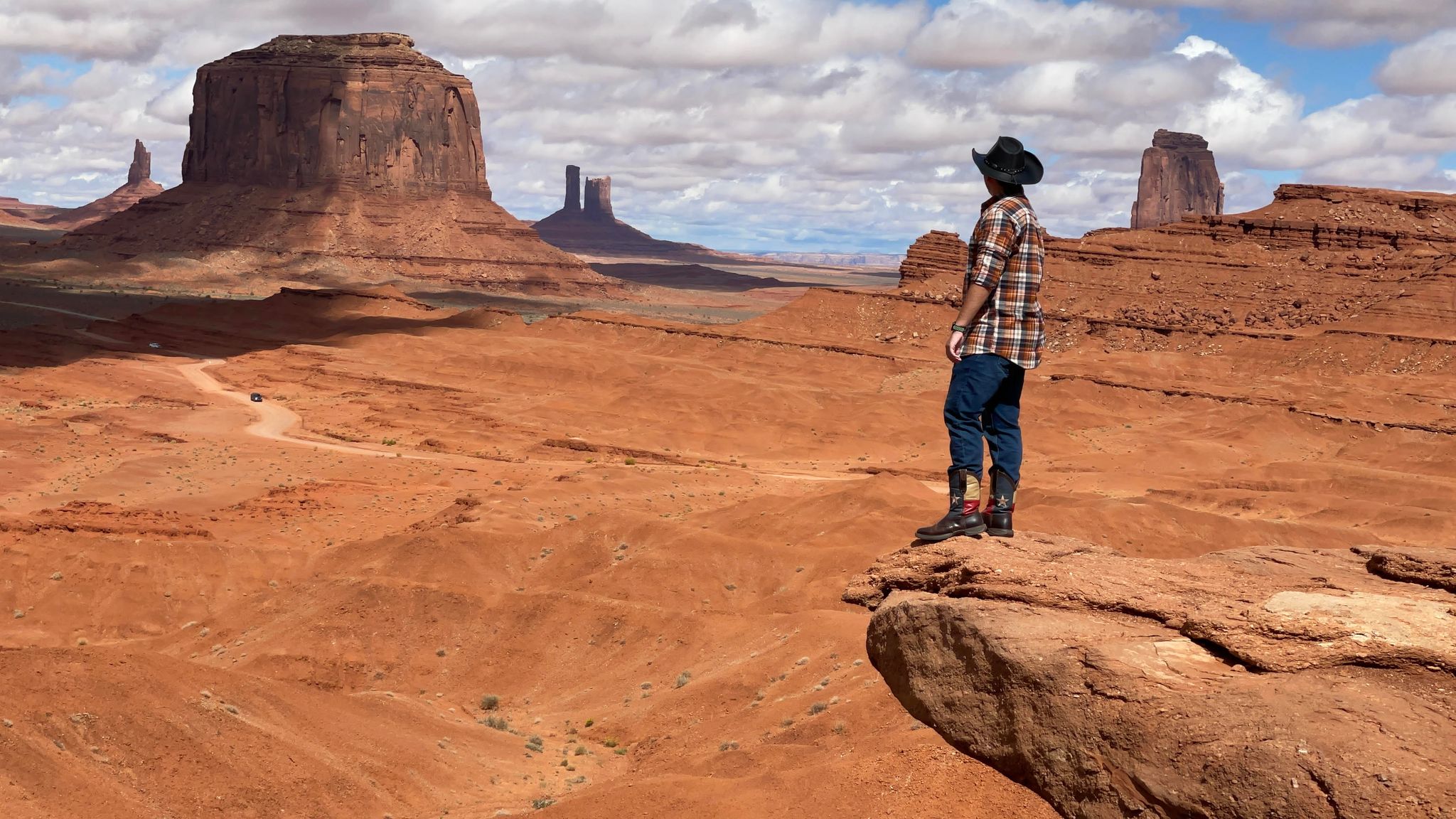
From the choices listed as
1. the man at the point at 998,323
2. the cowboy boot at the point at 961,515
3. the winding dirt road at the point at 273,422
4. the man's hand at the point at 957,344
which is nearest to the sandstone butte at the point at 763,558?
the cowboy boot at the point at 961,515

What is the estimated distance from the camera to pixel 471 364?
60.9 metres

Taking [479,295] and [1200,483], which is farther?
[479,295]

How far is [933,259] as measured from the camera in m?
74.1

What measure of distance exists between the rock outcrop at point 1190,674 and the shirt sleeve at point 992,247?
1696mm

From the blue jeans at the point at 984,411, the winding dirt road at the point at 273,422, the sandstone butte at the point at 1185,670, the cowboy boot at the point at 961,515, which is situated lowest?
the winding dirt road at the point at 273,422

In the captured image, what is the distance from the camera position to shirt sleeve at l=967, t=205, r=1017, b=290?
8047 mm

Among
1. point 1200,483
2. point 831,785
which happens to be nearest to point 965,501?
point 831,785

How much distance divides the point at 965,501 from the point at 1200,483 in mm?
30091

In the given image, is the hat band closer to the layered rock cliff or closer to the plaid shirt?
the plaid shirt

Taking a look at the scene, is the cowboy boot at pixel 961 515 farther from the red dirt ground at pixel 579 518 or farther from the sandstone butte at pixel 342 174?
the sandstone butte at pixel 342 174

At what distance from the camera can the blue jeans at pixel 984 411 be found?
813 cm

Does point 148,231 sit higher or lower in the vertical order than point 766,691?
higher

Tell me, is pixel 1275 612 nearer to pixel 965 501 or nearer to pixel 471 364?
pixel 965 501

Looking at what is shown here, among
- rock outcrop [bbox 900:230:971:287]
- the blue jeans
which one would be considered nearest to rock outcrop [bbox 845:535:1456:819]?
the blue jeans
